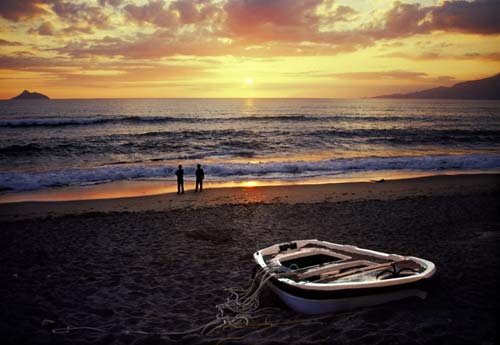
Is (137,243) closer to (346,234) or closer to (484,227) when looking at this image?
(346,234)

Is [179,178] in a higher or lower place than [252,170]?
higher

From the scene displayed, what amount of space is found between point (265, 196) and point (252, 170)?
691cm

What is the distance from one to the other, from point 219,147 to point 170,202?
18905 mm

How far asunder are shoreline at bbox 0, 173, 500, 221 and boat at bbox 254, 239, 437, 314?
284 inches

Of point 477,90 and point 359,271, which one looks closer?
point 359,271

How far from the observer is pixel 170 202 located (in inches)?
583

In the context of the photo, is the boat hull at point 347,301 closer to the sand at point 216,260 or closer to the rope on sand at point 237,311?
the sand at point 216,260

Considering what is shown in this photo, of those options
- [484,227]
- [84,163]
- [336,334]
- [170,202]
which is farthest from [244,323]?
[84,163]

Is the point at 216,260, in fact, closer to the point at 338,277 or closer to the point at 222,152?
the point at 338,277

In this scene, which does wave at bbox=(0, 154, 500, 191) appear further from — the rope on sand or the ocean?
the rope on sand

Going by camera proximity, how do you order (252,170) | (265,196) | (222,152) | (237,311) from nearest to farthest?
(237,311), (265,196), (252,170), (222,152)

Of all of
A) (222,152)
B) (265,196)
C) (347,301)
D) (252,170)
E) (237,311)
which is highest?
(222,152)

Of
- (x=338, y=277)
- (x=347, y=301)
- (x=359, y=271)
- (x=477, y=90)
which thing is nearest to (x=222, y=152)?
(x=359, y=271)

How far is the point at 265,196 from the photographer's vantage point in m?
15.6
